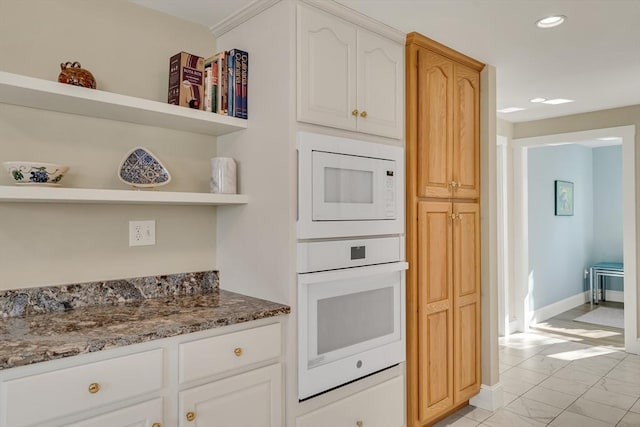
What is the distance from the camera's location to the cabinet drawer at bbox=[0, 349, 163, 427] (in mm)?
1231

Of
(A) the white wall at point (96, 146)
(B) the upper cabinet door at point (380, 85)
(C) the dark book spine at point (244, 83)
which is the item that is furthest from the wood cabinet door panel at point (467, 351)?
(C) the dark book spine at point (244, 83)

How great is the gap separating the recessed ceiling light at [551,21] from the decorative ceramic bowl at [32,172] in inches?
94.4

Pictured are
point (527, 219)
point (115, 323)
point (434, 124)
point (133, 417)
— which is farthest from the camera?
point (527, 219)

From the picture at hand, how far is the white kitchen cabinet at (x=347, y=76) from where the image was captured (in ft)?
6.39

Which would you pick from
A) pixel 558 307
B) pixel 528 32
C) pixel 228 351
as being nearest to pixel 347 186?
pixel 228 351

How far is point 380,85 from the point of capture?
2275mm

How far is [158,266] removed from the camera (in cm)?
215

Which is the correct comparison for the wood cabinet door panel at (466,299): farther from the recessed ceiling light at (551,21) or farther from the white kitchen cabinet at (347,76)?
the recessed ceiling light at (551,21)

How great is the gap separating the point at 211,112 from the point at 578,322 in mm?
5283

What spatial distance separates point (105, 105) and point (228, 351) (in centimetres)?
109

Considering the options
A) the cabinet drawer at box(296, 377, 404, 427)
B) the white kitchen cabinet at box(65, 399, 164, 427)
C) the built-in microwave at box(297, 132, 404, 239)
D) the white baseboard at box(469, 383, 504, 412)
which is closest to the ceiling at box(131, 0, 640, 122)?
the built-in microwave at box(297, 132, 404, 239)

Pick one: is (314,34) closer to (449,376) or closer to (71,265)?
(71,265)

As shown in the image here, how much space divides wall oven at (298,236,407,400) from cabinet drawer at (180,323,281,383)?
0.15 metres

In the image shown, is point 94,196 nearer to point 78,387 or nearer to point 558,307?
point 78,387
